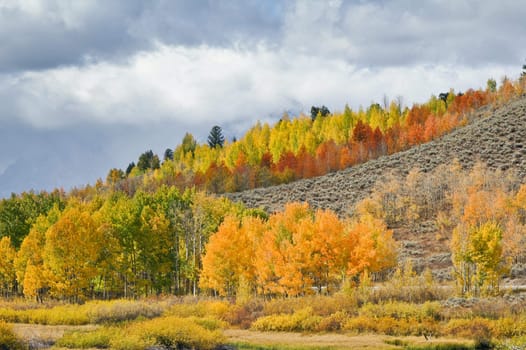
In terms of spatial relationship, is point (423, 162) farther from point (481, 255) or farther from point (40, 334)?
point (40, 334)

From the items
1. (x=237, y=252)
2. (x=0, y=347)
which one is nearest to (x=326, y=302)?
(x=237, y=252)

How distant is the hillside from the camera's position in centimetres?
11375

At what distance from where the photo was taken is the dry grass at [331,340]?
111ft

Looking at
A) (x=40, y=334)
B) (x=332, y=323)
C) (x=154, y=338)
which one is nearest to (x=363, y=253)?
(x=332, y=323)

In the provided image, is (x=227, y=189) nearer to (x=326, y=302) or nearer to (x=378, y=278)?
(x=378, y=278)

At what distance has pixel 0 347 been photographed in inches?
1069

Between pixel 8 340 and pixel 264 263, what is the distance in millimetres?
28811

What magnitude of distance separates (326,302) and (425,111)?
126511 millimetres

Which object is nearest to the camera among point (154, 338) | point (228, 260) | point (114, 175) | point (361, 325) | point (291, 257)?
point (154, 338)

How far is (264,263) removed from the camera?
53.8 metres

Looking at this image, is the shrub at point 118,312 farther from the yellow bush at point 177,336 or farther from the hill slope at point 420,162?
the hill slope at point 420,162

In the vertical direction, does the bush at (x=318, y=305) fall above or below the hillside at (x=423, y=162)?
below

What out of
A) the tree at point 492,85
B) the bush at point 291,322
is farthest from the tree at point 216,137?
the bush at point 291,322

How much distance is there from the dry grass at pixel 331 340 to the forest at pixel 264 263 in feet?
4.83
